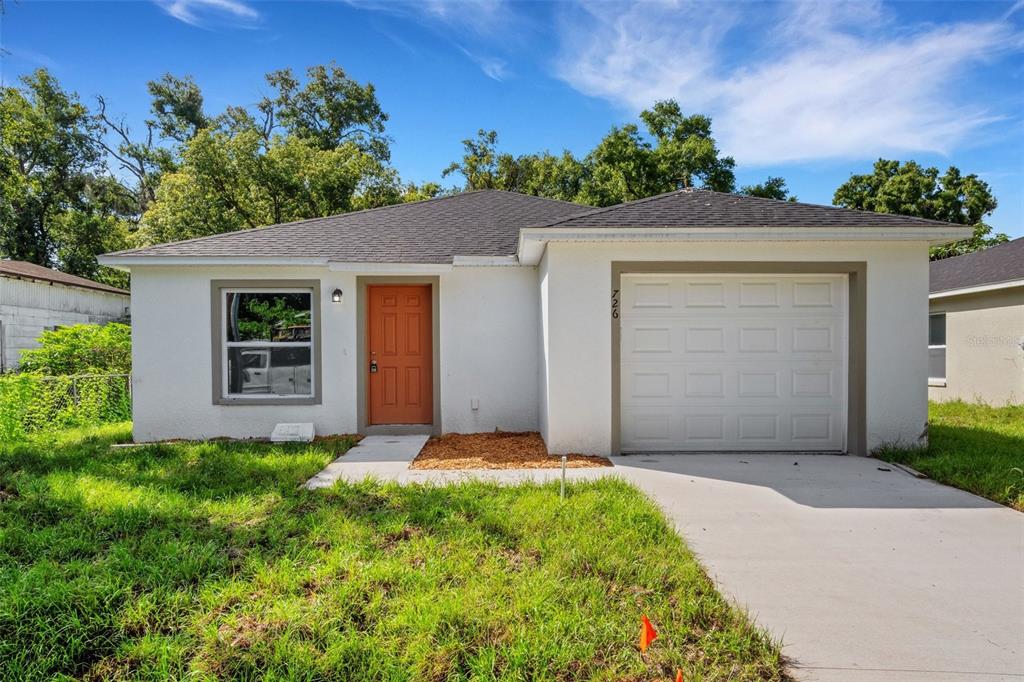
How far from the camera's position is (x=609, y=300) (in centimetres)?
637

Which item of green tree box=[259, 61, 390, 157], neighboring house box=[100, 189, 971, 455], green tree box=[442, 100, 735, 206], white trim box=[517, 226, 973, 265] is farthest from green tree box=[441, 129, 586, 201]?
white trim box=[517, 226, 973, 265]

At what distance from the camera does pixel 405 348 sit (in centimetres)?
802

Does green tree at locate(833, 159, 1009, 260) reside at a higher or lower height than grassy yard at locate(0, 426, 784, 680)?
higher

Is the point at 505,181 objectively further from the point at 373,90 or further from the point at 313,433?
the point at 313,433

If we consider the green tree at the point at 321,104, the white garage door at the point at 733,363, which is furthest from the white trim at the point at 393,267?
the green tree at the point at 321,104

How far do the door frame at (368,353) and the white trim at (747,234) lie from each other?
7.51 feet

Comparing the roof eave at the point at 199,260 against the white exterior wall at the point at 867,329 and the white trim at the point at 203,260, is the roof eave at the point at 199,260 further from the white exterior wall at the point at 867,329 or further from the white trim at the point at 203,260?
the white exterior wall at the point at 867,329

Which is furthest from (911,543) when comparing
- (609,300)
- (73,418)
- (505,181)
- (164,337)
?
(505,181)

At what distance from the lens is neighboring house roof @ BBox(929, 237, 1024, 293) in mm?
10367

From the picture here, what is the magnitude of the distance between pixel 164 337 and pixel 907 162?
104 ft

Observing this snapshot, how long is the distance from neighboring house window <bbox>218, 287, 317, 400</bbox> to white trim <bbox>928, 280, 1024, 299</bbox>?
11.3 metres

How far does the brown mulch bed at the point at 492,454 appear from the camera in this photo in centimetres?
607

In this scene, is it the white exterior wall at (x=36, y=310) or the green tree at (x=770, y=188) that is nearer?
the white exterior wall at (x=36, y=310)

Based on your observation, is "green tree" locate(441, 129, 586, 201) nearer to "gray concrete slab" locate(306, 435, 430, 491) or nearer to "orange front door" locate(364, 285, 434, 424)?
"orange front door" locate(364, 285, 434, 424)
